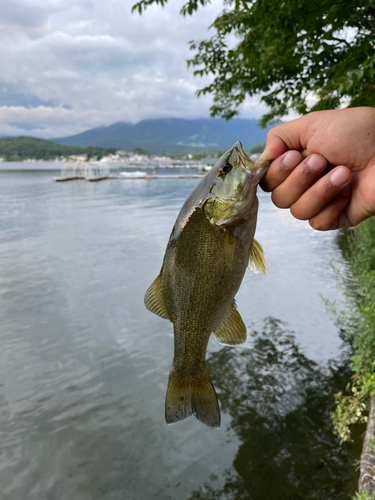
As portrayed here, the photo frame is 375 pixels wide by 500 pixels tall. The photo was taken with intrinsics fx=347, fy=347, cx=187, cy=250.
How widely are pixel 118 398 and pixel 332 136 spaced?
22.6 ft

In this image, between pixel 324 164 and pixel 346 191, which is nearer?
pixel 324 164

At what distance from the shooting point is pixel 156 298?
2.24 metres

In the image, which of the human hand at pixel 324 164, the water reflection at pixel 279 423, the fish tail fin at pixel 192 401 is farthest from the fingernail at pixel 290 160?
the water reflection at pixel 279 423

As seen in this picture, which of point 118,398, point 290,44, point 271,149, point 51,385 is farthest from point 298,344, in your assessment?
point 271,149

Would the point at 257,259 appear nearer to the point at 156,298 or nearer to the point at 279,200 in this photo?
the point at 279,200

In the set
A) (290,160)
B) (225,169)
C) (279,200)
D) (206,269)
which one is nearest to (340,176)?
(290,160)

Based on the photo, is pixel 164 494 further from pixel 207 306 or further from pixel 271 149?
pixel 271 149

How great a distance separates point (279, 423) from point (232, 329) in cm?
507

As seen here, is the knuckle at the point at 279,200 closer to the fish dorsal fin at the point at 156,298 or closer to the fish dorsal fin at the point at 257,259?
the fish dorsal fin at the point at 257,259

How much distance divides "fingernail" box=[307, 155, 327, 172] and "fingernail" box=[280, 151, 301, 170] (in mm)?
70

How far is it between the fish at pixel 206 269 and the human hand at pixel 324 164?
0.17 m

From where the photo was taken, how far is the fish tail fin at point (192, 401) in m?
2.26

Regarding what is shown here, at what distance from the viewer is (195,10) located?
23.3 ft

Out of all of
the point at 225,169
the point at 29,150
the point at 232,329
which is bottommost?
the point at 232,329
